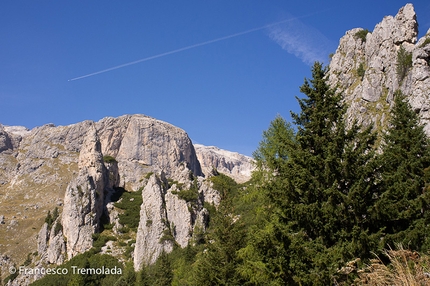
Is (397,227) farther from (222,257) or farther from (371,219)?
(222,257)

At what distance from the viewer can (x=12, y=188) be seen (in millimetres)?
172500

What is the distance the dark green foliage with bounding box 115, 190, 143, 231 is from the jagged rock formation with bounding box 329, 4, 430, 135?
6614 cm

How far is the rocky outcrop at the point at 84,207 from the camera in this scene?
85.4 meters

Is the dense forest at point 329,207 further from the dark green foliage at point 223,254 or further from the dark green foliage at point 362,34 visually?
the dark green foliage at point 362,34

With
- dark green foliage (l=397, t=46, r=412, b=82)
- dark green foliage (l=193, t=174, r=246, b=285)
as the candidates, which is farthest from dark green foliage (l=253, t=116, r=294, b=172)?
dark green foliage (l=397, t=46, r=412, b=82)

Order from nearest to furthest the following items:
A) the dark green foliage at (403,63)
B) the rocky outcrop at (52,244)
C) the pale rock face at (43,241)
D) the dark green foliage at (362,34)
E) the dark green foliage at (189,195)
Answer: the dark green foliage at (403,63) → the dark green foliage at (189,195) → the rocky outcrop at (52,244) → the dark green foliage at (362,34) → the pale rock face at (43,241)

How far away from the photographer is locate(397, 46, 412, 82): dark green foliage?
190 ft

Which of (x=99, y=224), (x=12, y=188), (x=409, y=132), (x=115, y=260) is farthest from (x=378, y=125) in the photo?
(x=12, y=188)

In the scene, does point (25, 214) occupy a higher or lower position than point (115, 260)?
higher

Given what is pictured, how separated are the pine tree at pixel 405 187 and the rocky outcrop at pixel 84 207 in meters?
82.1

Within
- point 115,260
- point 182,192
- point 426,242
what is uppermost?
point 182,192

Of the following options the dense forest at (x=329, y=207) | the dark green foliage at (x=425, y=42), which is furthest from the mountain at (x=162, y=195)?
the dense forest at (x=329, y=207)

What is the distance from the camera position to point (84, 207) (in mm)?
90438

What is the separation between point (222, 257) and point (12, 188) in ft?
602
